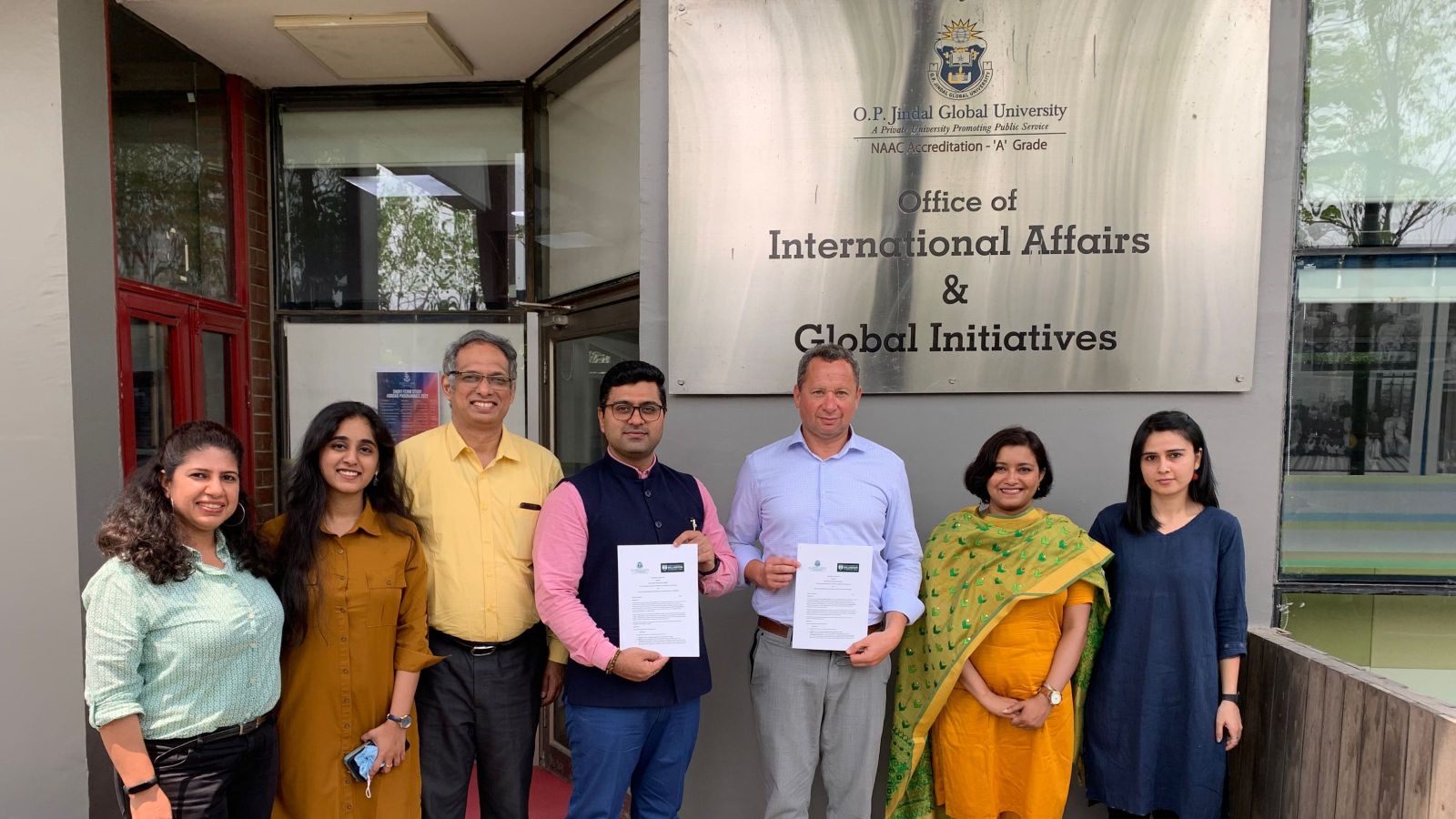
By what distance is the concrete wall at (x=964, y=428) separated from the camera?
8.30 ft

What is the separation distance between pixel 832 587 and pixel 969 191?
151 cm

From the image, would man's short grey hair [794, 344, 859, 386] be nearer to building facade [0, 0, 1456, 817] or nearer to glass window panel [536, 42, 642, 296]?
building facade [0, 0, 1456, 817]

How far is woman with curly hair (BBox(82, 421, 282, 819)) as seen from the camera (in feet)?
5.07

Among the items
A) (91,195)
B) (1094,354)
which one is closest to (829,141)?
(1094,354)

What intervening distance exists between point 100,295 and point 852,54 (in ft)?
9.86

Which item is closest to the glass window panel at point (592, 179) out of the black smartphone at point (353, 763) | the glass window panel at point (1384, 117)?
the black smartphone at point (353, 763)

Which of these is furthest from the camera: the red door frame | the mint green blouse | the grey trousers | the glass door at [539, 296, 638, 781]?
the glass door at [539, 296, 638, 781]

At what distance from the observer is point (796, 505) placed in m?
2.13

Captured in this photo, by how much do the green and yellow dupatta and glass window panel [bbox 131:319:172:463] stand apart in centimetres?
315

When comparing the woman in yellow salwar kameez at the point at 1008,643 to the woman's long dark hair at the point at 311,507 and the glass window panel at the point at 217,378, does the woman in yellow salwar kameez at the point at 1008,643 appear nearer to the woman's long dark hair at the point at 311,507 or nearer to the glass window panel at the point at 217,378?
the woman's long dark hair at the point at 311,507

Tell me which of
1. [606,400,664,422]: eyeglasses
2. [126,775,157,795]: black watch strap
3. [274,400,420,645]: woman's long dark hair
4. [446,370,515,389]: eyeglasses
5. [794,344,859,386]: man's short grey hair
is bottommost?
[126,775,157,795]: black watch strap

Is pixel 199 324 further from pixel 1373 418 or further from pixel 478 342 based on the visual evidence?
pixel 1373 418

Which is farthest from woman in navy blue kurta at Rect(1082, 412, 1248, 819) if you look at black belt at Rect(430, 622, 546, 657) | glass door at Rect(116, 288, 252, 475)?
glass door at Rect(116, 288, 252, 475)

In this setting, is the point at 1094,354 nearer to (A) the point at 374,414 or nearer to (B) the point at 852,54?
(B) the point at 852,54
